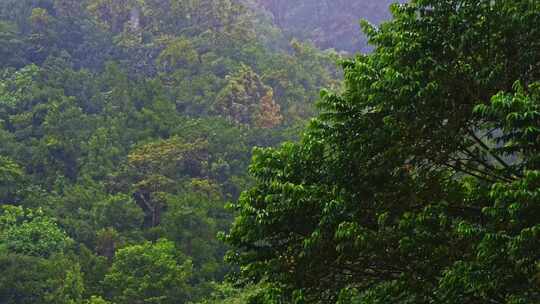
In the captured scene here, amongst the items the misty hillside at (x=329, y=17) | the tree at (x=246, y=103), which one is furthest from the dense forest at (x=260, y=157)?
the misty hillside at (x=329, y=17)

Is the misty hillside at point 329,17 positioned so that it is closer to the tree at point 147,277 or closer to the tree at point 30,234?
the tree at point 30,234

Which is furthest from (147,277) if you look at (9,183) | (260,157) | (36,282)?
(260,157)

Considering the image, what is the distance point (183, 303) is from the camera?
34.5 m

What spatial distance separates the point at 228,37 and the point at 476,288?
210 feet

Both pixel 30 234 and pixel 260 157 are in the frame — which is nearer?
pixel 260 157

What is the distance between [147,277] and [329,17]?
86.3 metres

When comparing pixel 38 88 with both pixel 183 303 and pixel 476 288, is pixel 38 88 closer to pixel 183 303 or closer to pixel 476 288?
pixel 183 303

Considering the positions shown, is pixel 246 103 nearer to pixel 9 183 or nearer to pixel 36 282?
pixel 9 183

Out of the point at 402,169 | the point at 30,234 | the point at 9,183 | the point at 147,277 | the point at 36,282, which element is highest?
the point at 9,183

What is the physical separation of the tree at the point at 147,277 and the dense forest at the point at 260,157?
0.36 ft

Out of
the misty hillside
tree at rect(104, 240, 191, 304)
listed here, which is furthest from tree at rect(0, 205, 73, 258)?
the misty hillside

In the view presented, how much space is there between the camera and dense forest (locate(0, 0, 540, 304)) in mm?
9969

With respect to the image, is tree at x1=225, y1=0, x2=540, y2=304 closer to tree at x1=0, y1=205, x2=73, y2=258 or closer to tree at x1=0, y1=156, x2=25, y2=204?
tree at x1=0, y1=205, x2=73, y2=258

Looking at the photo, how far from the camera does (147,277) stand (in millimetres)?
33844
